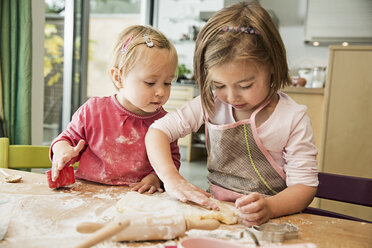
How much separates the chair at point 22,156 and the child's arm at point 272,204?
2.55ft

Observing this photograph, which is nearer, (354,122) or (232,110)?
(232,110)

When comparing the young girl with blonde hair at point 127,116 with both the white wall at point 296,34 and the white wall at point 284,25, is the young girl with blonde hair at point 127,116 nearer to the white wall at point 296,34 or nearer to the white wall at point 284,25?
the white wall at point 284,25

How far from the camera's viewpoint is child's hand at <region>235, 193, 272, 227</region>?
690mm

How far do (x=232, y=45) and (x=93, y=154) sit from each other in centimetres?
58

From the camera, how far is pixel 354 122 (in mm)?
2598

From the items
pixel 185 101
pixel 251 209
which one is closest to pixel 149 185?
pixel 251 209

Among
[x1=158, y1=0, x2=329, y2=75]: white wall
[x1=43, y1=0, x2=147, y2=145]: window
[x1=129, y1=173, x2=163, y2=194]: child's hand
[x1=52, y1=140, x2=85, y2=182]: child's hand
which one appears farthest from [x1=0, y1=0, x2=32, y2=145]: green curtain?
[x1=158, y1=0, x2=329, y2=75]: white wall

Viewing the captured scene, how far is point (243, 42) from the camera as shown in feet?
2.63

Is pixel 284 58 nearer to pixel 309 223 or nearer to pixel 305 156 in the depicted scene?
pixel 305 156

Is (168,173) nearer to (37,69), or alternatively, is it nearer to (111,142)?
(111,142)

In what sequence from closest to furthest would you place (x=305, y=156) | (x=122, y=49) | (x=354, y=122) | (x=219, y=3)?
(x=305, y=156), (x=122, y=49), (x=354, y=122), (x=219, y=3)

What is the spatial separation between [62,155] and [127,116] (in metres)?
0.26

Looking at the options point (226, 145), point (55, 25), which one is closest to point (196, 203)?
point (226, 145)

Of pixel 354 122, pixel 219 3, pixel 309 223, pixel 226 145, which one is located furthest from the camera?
pixel 219 3
